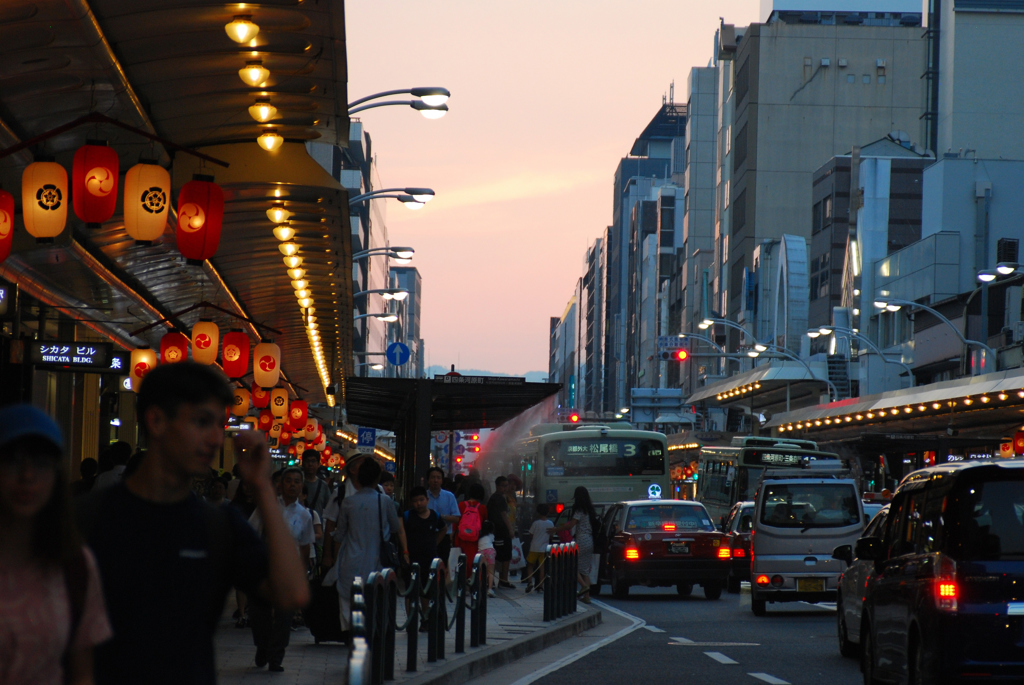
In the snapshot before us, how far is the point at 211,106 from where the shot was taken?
14641mm

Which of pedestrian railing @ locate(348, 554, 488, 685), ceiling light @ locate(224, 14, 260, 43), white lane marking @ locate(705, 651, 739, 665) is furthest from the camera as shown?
white lane marking @ locate(705, 651, 739, 665)

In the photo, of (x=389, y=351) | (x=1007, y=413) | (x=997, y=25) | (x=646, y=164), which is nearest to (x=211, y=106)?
(x=389, y=351)

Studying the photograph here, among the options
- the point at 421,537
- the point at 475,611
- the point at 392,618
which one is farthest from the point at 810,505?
the point at 392,618

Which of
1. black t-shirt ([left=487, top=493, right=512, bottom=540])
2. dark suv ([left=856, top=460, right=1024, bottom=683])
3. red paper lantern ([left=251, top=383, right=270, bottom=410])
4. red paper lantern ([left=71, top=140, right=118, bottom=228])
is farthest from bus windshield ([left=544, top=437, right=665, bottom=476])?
dark suv ([left=856, top=460, right=1024, bottom=683])

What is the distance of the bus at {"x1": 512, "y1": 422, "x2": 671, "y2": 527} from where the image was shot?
36969 millimetres

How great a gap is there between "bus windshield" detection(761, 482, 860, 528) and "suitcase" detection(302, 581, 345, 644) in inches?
379

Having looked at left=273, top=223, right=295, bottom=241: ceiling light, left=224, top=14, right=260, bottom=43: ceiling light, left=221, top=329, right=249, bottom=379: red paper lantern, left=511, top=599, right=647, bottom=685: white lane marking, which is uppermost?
left=224, top=14, right=260, bottom=43: ceiling light

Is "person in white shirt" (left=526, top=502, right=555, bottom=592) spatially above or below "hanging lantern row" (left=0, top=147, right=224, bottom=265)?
below

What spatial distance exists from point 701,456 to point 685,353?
1137 centimetres

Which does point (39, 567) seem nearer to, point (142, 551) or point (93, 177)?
point (142, 551)

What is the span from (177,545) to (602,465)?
33.8 m

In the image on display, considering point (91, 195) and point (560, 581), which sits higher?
point (91, 195)

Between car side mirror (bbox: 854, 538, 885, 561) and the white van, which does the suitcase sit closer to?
car side mirror (bbox: 854, 538, 885, 561)

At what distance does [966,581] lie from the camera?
9375 mm
